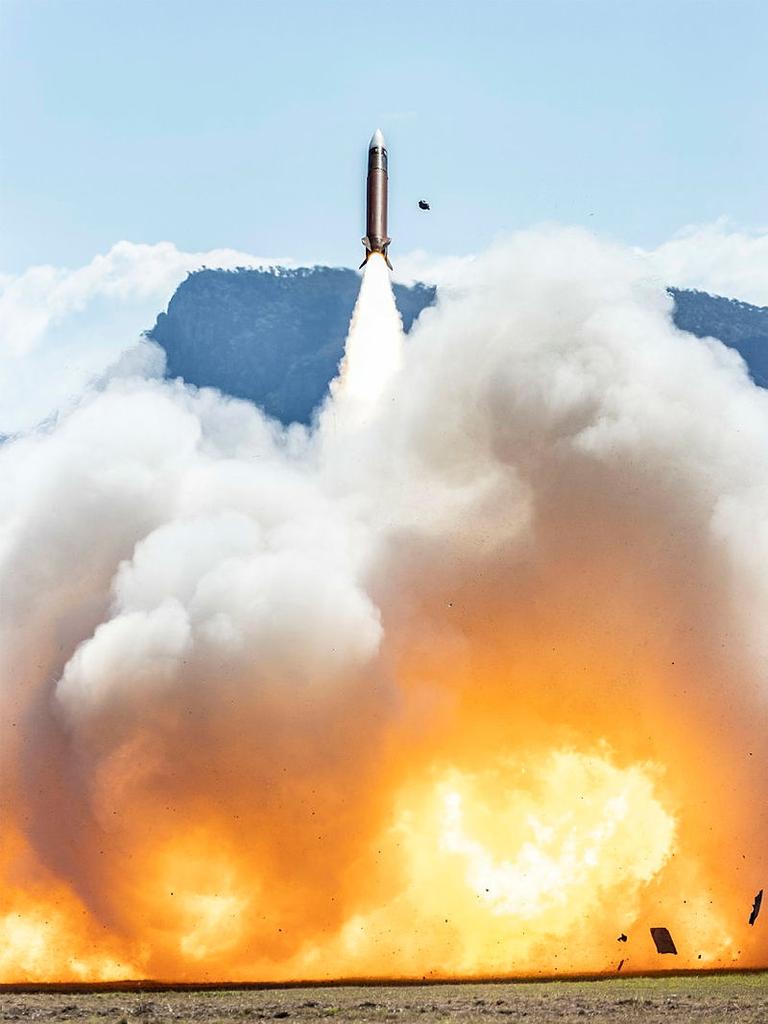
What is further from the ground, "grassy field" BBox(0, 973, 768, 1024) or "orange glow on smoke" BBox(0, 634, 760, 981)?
"grassy field" BBox(0, 973, 768, 1024)

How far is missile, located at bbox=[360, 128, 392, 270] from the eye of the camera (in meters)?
54.6

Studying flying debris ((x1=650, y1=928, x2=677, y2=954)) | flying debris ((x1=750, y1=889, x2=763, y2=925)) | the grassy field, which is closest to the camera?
the grassy field

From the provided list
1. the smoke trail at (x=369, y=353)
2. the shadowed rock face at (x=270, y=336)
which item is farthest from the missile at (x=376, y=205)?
the shadowed rock face at (x=270, y=336)

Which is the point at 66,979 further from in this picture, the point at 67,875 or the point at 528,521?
the point at 528,521

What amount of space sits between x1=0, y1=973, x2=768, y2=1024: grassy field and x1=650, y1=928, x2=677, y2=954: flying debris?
274 cm

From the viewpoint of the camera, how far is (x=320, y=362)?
12312 centimetres

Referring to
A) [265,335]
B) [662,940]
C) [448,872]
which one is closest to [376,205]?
[448,872]

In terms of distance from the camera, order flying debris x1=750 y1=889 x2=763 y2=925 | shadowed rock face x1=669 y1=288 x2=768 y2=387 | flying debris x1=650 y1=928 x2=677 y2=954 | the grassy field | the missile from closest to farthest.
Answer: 1. the grassy field
2. flying debris x1=650 y1=928 x2=677 y2=954
3. flying debris x1=750 y1=889 x2=763 y2=925
4. the missile
5. shadowed rock face x1=669 y1=288 x2=768 y2=387

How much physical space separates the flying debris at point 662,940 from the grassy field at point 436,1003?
8.99ft

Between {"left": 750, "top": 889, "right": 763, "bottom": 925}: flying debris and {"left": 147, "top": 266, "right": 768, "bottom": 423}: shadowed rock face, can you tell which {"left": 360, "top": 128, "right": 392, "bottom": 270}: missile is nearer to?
{"left": 750, "top": 889, "right": 763, "bottom": 925}: flying debris

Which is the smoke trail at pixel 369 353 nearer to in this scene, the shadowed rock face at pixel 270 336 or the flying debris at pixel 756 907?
the flying debris at pixel 756 907

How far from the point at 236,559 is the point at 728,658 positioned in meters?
20.1

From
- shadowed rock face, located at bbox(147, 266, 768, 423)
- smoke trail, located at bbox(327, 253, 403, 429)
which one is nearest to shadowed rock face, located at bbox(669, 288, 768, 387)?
shadowed rock face, located at bbox(147, 266, 768, 423)

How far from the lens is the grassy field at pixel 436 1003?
36.2 metres
